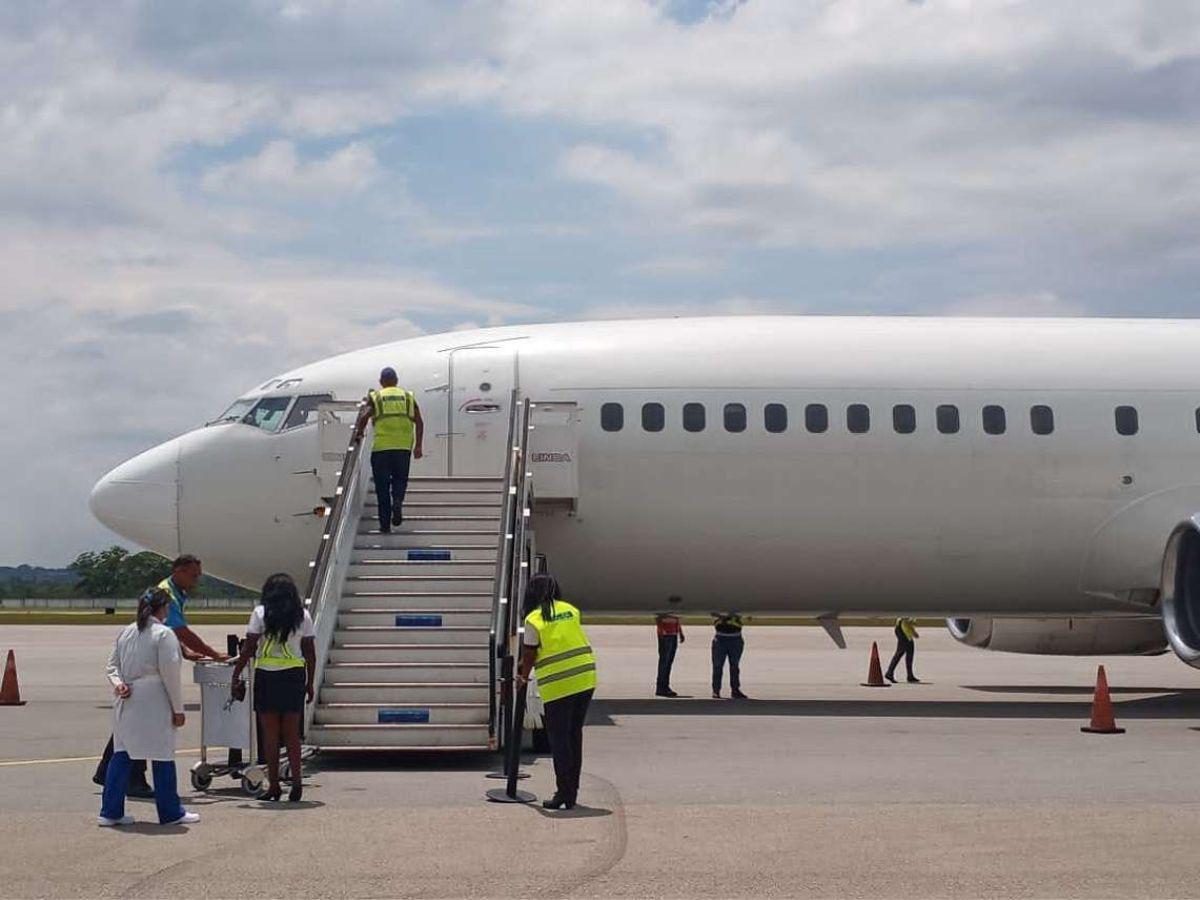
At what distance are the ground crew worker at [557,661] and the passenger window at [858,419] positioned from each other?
7897 millimetres

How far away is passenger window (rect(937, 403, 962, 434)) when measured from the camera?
18.8 metres

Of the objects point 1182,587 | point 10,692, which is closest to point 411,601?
point 10,692

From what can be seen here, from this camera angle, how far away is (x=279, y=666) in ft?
37.3

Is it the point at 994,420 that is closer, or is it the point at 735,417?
the point at 735,417

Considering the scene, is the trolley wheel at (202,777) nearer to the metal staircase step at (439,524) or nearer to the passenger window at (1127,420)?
the metal staircase step at (439,524)

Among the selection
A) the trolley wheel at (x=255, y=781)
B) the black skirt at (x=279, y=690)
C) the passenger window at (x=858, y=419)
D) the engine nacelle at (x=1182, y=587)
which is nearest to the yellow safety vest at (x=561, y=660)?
the black skirt at (x=279, y=690)

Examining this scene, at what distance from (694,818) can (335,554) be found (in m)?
5.91

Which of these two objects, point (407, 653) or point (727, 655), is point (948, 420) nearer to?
point (727, 655)

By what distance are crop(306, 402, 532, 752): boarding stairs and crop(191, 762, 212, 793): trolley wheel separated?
174 centimetres

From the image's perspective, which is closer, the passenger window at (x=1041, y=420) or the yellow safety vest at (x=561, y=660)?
the yellow safety vest at (x=561, y=660)

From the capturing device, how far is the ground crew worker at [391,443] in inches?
650

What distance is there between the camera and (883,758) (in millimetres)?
13766

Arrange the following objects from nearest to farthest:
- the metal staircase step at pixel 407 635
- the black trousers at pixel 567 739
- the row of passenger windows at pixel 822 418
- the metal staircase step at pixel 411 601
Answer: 1. the black trousers at pixel 567 739
2. the metal staircase step at pixel 407 635
3. the metal staircase step at pixel 411 601
4. the row of passenger windows at pixel 822 418

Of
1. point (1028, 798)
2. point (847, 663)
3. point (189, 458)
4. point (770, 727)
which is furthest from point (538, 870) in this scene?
point (847, 663)
